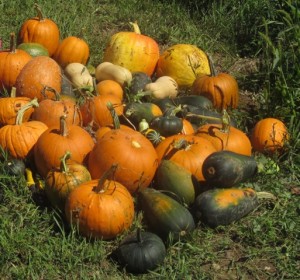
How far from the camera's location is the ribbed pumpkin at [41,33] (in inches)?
254

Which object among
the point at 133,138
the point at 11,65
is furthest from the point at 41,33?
the point at 133,138

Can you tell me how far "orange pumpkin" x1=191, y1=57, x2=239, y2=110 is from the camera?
5730 millimetres

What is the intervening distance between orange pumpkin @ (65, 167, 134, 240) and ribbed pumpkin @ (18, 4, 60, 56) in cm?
279

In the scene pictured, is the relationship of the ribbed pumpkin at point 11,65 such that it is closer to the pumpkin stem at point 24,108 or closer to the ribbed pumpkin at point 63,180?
the pumpkin stem at point 24,108

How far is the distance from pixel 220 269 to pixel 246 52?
A: 376 cm

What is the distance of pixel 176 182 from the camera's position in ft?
14.3

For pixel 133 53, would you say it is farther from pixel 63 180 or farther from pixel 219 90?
pixel 63 180

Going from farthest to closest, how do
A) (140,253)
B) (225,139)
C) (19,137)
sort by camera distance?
(225,139) < (19,137) < (140,253)

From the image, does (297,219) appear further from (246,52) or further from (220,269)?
(246,52)

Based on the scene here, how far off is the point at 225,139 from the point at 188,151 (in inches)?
15.9

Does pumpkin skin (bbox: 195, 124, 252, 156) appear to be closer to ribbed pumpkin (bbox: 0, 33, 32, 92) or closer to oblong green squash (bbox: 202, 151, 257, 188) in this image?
oblong green squash (bbox: 202, 151, 257, 188)

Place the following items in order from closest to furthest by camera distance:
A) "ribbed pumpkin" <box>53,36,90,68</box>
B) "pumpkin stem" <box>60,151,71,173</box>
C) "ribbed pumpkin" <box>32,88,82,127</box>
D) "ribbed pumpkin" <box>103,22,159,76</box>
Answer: "pumpkin stem" <box>60,151,71,173</box> → "ribbed pumpkin" <box>32,88,82,127</box> → "ribbed pumpkin" <box>103,22,159,76</box> → "ribbed pumpkin" <box>53,36,90,68</box>

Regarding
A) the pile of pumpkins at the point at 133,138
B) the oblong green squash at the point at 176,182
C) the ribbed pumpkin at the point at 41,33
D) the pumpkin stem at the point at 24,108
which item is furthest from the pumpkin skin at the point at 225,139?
the ribbed pumpkin at the point at 41,33

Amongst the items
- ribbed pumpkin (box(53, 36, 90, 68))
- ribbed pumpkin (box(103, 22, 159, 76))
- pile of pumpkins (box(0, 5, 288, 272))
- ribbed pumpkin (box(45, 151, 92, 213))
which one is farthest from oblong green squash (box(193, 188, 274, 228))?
ribbed pumpkin (box(53, 36, 90, 68))
